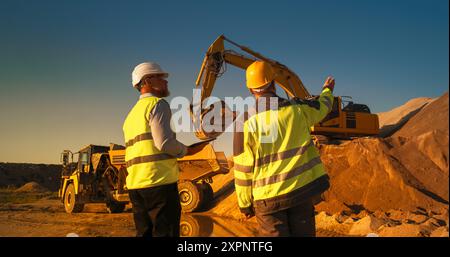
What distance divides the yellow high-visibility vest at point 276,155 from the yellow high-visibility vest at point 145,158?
2.22ft

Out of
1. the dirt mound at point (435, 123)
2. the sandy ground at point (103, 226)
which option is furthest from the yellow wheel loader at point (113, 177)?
the dirt mound at point (435, 123)

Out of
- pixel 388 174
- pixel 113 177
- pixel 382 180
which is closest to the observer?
pixel 382 180

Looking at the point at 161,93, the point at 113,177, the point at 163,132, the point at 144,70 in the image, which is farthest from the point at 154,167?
the point at 113,177

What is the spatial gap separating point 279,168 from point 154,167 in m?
1.13

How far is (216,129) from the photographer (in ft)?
47.0

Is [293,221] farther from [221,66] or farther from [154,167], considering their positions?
[221,66]

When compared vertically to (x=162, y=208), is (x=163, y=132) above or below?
above

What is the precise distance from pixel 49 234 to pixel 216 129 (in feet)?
20.9

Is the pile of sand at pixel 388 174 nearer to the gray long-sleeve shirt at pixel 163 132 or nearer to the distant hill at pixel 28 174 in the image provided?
the gray long-sleeve shirt at pixel 163 132

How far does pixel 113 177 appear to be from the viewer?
48.8 feet

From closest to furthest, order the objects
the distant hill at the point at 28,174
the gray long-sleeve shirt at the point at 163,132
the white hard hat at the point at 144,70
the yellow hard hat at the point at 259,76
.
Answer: the yellow hard hat at the point at 259,76, the gray long-sleeve shirt at the point at 163,132, the white hard hat at the point at 144,70, the distant hill at the point at 28,174

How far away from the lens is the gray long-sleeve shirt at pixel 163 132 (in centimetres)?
373
